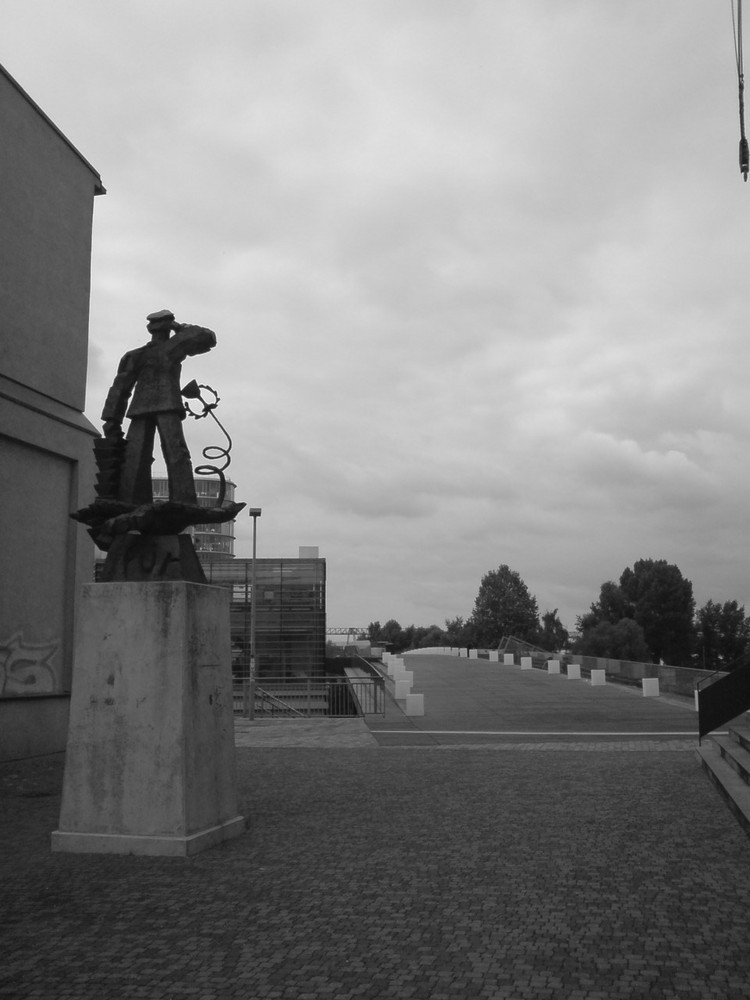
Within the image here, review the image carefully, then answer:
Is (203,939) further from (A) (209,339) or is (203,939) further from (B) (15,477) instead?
(B) (15,477)

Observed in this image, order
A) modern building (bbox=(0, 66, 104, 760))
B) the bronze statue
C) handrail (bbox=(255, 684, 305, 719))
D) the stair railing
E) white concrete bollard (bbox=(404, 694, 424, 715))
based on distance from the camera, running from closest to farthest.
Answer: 1. the bronze statue
2. the stair railing
3. modern building (bbox=(0, 66, 104, 760))
4. white concrete bollard (bbox=(404, 694, 424, 715))
5. handrail (bbox=(255, 684, 305, 719))

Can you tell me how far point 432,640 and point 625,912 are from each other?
482ft

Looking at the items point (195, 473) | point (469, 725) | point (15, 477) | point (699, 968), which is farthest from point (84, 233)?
point (699, 968)

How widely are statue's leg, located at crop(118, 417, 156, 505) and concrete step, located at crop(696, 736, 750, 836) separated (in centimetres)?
616

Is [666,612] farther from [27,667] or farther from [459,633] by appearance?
[27,667]

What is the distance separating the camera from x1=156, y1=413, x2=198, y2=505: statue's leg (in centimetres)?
884

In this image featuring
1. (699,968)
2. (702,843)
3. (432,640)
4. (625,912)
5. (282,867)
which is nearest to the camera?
(699,968)

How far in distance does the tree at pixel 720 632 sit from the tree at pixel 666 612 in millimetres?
1413

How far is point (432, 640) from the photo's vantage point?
497 feet

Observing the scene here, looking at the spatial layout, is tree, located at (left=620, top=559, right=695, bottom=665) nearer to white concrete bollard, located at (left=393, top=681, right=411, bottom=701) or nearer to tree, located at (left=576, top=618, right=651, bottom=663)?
tree, located at (left=576, top=618, right=651, bottom=663)

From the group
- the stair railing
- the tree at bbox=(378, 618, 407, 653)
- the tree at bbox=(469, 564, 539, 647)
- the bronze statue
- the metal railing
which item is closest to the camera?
the bronze statue

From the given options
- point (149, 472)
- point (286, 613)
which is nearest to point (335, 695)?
point (149, 472)

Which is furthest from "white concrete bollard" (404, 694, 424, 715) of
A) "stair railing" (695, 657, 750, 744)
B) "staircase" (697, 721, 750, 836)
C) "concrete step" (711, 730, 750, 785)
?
"concrete step" (711, 730, 750, 785)

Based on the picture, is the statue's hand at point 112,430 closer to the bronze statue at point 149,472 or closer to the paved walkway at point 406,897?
the bronze statue at point 149,472
